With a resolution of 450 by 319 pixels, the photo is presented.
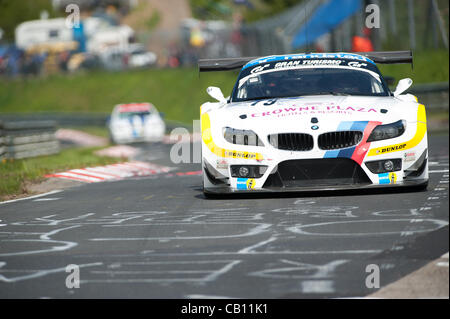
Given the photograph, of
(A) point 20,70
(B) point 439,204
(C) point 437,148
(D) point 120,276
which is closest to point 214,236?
(D) point 120,276

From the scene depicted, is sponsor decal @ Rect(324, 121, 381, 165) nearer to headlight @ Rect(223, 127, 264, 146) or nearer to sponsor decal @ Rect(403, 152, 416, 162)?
sponsor decal @ Rect(403, 152, 416, 162)

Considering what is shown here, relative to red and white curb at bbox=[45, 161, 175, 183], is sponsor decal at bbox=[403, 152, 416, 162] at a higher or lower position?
higher

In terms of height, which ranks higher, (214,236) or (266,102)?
(266,102)

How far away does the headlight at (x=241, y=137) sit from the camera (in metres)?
8.55

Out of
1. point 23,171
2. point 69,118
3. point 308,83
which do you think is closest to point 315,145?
point 308,83

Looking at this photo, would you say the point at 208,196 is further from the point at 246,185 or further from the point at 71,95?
the point at 71,95

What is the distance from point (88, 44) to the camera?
5984cm

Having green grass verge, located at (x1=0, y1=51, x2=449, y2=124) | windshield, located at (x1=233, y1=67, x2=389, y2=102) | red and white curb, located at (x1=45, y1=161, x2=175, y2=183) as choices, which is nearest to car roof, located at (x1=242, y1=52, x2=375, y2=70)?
windshield, located at (x1=233, y1=67, x2=389, y2=102)

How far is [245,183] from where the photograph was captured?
8672 millimetres

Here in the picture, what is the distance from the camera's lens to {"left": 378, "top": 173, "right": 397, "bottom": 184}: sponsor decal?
27.8 ft

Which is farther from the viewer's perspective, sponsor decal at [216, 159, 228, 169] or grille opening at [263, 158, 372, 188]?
sponsor decal at [216, 159, 228, 169]

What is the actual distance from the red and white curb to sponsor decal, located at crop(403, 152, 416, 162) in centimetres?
622

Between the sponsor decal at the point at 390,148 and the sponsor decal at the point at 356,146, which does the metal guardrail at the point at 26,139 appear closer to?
the sponsor decal at the point at 356,146
